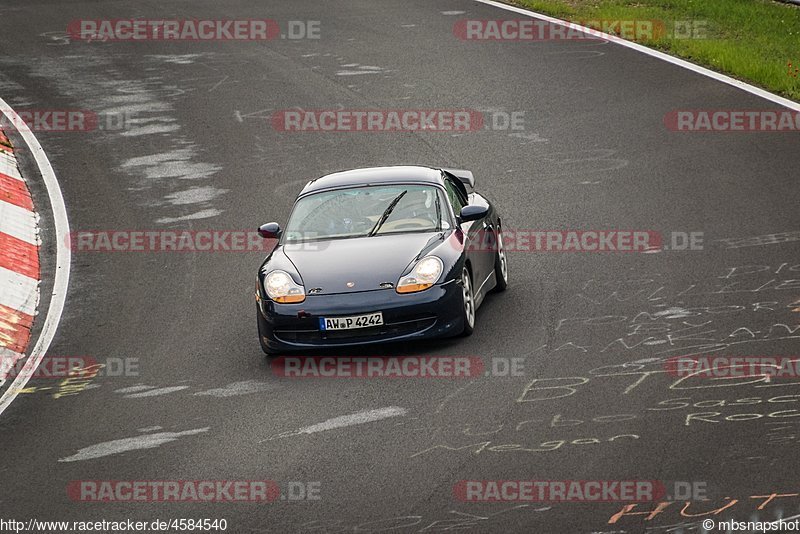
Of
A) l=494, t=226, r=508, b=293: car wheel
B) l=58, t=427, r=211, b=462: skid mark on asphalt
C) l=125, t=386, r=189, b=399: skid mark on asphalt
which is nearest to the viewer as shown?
l=58, t=427, r=211, b=462: skid mark on asphalt

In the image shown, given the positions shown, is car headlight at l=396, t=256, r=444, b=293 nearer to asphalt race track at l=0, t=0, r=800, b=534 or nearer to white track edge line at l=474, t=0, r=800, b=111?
asphalt race track at l=0, t=0, r=800, b=534

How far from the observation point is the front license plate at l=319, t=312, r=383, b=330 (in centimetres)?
1023

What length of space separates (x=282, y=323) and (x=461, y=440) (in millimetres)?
2543

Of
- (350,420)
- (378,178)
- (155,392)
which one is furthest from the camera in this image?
(378,178)

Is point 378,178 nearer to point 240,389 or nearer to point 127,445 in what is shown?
point 240,389

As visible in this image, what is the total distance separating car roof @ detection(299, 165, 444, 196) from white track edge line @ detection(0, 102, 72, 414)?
8.80 ft

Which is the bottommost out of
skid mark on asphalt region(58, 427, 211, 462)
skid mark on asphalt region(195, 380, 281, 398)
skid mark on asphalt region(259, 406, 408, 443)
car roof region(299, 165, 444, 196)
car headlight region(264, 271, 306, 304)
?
skid mark on asphalt region(195, 380, 281, 398)

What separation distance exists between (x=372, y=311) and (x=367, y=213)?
1552mm

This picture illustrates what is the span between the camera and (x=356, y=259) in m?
10.7

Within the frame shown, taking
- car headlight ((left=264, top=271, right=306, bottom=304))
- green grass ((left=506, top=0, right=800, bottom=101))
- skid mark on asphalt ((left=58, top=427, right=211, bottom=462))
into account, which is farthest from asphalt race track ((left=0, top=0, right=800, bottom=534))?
green grass ((left=506, top=0, right=800, bottom=101))

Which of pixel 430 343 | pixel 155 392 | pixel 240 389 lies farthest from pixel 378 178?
pixel 155 392

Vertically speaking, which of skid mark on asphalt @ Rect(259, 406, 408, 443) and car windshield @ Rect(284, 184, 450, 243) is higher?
car windshield @ Rect(284, 184, 450, 243)

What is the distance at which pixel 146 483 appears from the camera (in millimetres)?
8047

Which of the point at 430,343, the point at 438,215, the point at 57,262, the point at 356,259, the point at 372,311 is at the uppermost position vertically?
the point at 438,215
